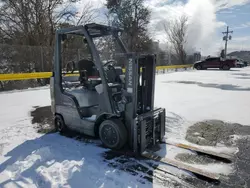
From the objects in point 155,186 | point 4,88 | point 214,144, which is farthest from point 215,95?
point 4,88

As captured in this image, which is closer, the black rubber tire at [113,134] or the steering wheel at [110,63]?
the black rubber tire at [113,134]

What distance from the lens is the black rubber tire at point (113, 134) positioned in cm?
367

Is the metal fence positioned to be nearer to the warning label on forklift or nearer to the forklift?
the forklift

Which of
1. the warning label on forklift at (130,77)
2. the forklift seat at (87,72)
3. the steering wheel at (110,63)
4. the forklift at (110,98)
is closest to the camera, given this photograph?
the warning label on forklift at (130,77)

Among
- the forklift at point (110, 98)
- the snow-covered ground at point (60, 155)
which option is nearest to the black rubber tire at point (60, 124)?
the forklift at point (110, 98)

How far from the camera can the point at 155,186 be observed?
2818mm

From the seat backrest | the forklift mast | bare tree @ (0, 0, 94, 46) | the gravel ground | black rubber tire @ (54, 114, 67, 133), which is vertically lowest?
the gravel ground

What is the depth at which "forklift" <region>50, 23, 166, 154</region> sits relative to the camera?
3652 mm

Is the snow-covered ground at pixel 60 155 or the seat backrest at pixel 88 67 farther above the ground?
the seat backrest at pixel 88 67

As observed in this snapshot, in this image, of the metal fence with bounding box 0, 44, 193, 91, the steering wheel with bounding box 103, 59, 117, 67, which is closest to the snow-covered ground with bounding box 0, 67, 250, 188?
the steering wheel with bounding box 103, 59, 117, 67

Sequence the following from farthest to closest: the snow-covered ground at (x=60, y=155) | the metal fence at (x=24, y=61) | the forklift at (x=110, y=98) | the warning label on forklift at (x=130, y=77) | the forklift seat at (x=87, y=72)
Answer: the metal fence at (x=24, y=61), the forklift seat at (x=87, y=72), the forklift at (x=110, y=98), the warning label on forklift at (x=130, y=77), the snow-covered ground at (x=60, y=155)

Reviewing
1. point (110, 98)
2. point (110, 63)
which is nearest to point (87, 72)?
point (110, 63)

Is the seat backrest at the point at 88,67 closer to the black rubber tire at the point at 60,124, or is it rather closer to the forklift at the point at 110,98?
the forklift at the point at 110,98

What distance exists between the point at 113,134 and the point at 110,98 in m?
0.67
